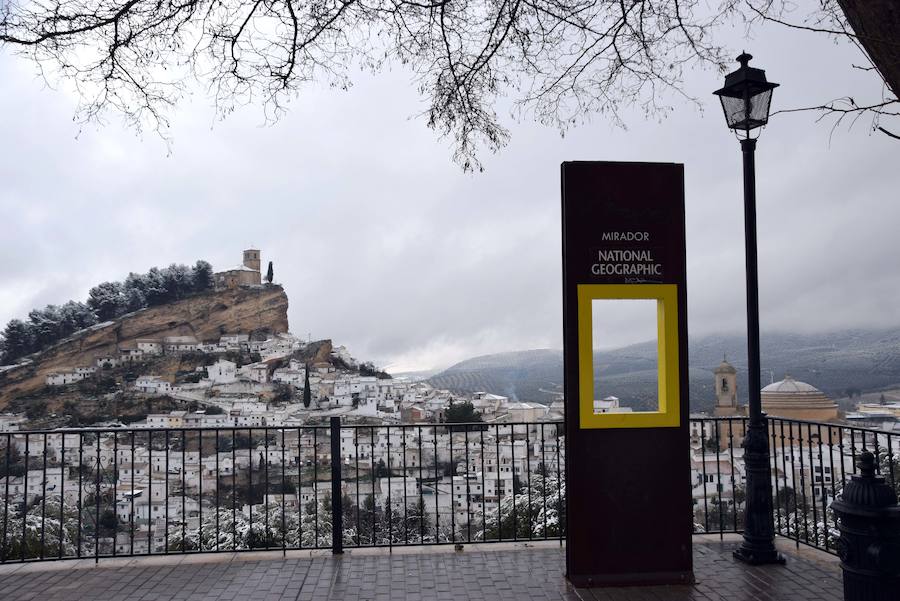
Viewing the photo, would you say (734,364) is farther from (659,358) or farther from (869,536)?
(869,536)

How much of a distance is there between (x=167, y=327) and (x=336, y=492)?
4229 inches

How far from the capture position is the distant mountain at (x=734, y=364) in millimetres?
4988

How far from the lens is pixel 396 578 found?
498 centimetres

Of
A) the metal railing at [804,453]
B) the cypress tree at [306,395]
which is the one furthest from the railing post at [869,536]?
the cypress tree at [306,395]

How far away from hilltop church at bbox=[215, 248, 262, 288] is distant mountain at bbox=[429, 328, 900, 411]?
10375 cm

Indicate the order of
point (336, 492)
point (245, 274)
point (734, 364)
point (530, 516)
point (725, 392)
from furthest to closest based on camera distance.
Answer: point (245, 274) → point (725, 392) → point (734, 364) → point (530, 516) → point (336, 492)

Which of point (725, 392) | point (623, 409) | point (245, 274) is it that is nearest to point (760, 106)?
point (623, 409)

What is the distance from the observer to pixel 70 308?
331ft

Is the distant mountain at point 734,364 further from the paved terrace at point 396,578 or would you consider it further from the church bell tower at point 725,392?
the paved terrace at point 396,578

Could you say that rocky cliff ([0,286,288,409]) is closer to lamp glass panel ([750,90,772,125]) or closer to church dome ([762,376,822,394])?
church dome ([762,376,822,394])

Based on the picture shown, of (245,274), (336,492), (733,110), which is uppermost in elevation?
(245,274)

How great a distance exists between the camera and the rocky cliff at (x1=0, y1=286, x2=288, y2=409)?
8425cm

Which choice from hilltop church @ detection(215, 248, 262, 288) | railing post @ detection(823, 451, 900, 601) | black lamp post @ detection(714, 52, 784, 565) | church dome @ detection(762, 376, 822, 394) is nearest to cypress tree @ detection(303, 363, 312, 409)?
hilltop church @ detection(215, 248, 262, 288)

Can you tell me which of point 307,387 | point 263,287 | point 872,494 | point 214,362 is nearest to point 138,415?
point 307,387
